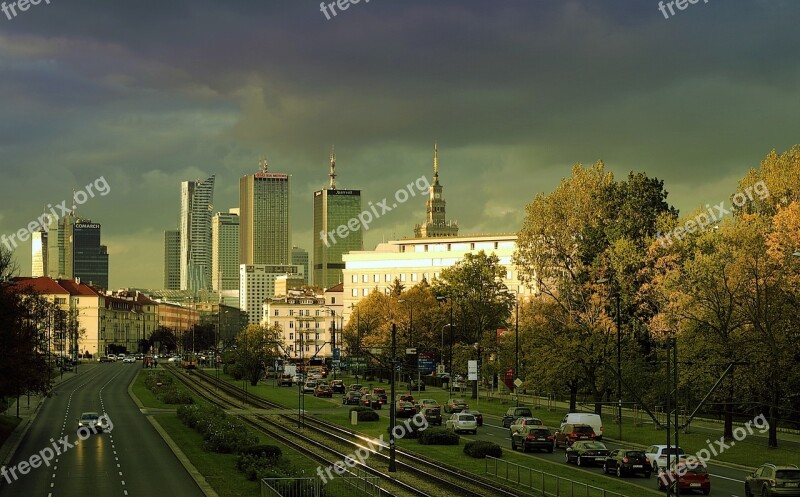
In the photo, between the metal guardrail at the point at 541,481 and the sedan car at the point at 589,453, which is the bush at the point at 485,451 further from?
the sedan car at the point at 589,453

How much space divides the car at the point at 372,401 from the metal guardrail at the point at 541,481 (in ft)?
150

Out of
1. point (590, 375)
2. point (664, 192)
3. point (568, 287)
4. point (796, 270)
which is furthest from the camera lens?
point (664, 192)

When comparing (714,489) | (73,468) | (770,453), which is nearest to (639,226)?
(770,453)

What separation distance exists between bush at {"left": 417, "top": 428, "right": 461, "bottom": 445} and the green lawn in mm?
27022

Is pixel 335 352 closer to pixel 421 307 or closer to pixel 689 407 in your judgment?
pixel 421 307

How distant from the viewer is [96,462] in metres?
59.4

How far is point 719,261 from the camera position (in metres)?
71.6

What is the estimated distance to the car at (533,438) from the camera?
64.5 meters

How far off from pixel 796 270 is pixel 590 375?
70.6ft

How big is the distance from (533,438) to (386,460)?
31.5 feet

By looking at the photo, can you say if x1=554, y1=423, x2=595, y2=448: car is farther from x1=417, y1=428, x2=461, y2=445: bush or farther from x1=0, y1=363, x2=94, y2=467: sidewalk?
x1=0, y1=363, x2=94, y2=467: sidewalk

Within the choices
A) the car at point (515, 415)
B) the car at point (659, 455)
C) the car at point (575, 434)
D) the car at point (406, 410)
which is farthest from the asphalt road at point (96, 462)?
the car at point (515, 415)

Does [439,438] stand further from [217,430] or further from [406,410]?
[406,410]

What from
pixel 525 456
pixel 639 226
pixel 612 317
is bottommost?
pixel 525 456
